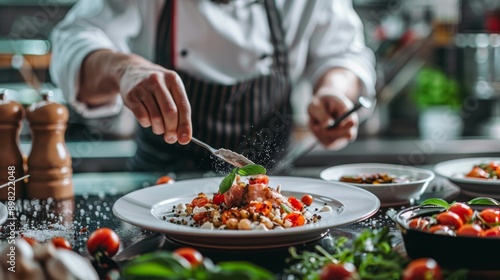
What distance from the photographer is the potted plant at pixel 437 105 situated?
13.7 feet

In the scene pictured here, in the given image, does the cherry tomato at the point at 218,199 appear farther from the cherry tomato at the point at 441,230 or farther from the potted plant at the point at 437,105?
the potted plant at the point at 437,105

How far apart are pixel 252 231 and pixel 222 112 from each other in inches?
51.3

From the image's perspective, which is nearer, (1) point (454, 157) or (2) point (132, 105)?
(2) point (132, 105)

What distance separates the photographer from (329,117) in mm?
2271

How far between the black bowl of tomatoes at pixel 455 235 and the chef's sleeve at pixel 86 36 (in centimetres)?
136

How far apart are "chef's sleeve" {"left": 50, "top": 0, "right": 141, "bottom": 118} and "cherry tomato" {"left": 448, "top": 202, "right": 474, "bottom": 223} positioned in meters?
1.37

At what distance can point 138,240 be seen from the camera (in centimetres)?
136

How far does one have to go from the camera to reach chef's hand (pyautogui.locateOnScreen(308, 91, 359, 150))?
2.25 metres

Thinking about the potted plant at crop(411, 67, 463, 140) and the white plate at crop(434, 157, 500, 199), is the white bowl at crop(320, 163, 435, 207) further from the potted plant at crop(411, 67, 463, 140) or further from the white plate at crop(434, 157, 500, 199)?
the potted plant at crop(411, 67, 463, 140)

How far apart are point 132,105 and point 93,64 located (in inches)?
22.7

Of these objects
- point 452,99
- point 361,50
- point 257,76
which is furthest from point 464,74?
point 257,76

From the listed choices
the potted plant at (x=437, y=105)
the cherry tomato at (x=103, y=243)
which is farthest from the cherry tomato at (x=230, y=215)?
the potted plant at (x=437, y=105)

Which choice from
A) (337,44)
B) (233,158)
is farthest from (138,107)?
(337,44)

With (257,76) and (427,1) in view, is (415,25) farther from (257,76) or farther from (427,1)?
(257,76)
